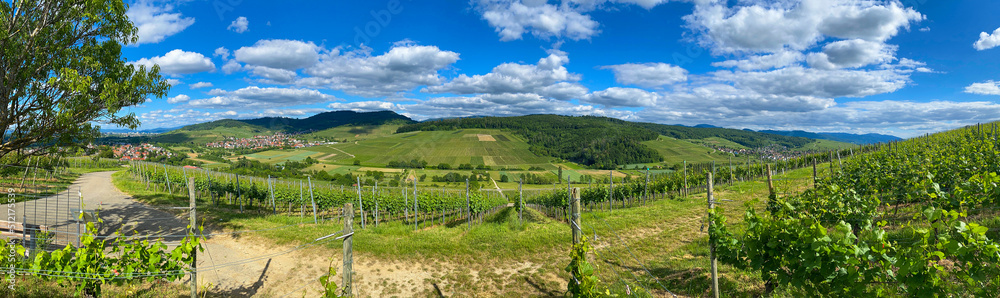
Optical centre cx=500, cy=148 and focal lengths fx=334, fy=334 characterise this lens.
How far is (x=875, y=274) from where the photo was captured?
305cm

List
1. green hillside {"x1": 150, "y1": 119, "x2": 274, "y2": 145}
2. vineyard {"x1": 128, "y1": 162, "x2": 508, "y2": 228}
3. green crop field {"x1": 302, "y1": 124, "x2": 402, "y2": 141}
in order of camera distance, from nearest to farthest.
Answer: vineyard {"x1": 128, "y1": 162, "x2": 508, "y2": 228}, green hillside {"x1": 150, "y1": 119, "x2": 274, "y2": 145}, green crop field {"x1": 302, "y1": 124, "x2": 402, "y2": 141}

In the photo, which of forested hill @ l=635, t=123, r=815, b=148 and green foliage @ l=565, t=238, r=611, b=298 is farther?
forested hill @ l=635, t=123, r=815, b=148

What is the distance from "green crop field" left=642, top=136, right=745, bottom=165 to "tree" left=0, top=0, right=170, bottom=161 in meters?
101

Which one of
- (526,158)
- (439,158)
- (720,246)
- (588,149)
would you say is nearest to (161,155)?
(439,158)

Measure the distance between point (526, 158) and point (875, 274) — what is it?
95247 mm

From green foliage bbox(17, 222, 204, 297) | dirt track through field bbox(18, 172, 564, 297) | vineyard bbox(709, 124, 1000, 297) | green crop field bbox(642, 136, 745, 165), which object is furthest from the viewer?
green crop field bbox(642, 136, 745, 165)

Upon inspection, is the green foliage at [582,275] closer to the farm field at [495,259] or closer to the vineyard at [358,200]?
the farm field at [495,259]

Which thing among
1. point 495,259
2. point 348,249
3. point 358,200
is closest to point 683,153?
point 358,200

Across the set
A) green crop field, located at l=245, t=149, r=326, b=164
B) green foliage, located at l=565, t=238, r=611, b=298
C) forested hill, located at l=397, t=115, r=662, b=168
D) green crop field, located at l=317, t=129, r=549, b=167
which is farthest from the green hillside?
green foliage, located at l=565, t=238, r=611, b=298

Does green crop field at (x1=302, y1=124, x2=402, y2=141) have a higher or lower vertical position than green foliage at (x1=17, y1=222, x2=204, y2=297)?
higher

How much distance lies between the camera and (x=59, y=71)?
6965 mm

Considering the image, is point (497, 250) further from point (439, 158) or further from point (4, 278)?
point (439, 158)

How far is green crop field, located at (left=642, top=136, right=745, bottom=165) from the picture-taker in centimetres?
9459

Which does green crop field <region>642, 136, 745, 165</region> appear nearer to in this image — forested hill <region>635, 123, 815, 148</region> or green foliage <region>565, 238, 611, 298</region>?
forested hill <region>635, 123, 815, 148</region>
